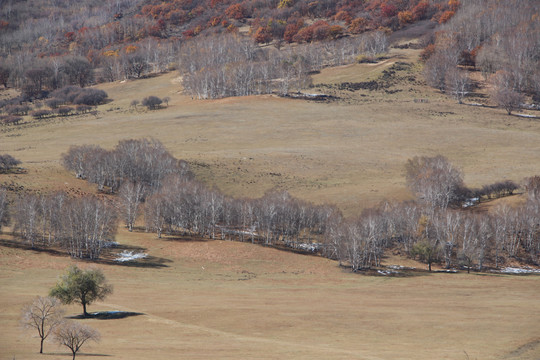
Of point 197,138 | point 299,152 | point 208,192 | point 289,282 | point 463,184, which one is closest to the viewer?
point 289,282

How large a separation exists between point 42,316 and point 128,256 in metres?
43.3

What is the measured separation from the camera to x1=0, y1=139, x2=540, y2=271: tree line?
297 ft

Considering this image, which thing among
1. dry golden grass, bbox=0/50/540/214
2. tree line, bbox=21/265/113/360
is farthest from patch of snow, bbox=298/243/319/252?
tree line, bbox=21/265/113/360

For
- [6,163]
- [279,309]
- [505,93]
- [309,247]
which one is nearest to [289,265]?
[309,247]

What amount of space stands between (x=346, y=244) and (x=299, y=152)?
5314 cm

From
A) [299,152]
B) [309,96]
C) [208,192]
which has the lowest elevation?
[208,192]

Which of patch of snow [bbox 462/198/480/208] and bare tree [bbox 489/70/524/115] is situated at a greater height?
bare tree [bbox 489/70/524/115]

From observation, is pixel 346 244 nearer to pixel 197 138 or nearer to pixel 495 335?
pixel 495 335

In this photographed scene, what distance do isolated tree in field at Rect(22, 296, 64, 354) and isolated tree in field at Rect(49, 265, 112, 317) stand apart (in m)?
8.86

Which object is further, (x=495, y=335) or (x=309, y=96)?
(x=309, y=96)

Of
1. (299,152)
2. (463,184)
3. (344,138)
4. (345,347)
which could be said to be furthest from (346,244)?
(344,138)

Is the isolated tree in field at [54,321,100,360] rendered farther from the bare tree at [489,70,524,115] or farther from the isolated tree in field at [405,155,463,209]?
the bare tree at [489,70,524,115]

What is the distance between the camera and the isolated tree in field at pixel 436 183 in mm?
108500

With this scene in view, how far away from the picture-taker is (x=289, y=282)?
79.7 meters
